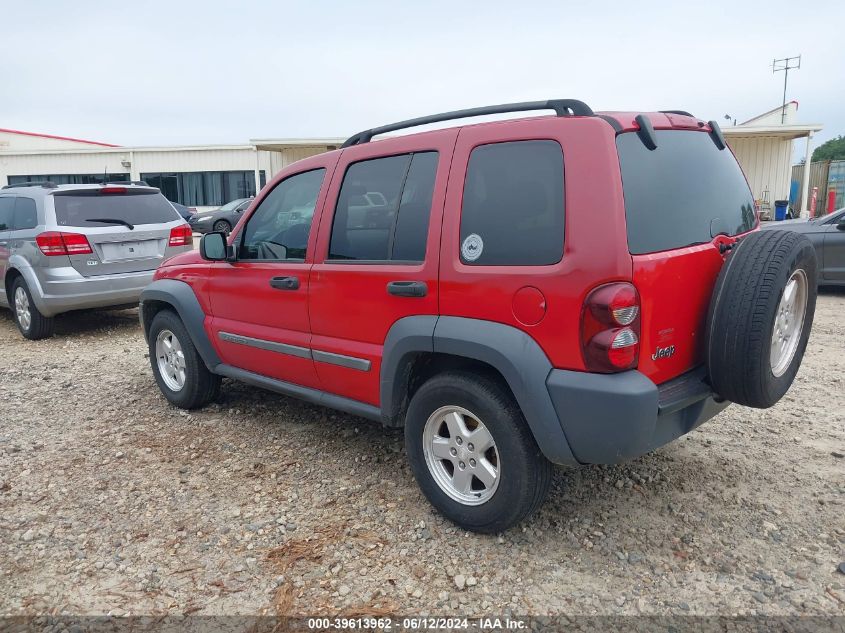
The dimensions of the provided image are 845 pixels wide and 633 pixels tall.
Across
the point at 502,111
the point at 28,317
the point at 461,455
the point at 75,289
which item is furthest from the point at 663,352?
the point at 28,317

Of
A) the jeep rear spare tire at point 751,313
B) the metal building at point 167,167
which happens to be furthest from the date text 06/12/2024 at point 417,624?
the metal building at point 167,167

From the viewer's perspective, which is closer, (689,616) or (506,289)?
(689,616)

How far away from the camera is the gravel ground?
2.64 m

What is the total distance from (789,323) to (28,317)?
766 cm

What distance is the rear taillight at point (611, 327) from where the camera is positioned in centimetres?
247

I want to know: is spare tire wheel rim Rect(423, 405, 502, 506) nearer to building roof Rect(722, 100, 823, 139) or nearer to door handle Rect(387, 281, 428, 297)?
door handle Rect(387, 281, 428, 297)

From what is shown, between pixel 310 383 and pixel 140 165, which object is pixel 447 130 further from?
pixel 140 165

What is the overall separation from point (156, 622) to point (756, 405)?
2634 millimetres

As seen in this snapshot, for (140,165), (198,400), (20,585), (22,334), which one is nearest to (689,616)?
(20,585)

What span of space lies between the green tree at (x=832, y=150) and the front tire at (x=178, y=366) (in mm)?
71074

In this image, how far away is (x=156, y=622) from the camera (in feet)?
8.31

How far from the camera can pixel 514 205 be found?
2.80m

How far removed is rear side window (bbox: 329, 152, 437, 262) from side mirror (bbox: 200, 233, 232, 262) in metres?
0.99

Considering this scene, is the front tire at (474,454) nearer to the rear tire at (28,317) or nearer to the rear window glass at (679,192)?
the rear window glass at (679,192)
